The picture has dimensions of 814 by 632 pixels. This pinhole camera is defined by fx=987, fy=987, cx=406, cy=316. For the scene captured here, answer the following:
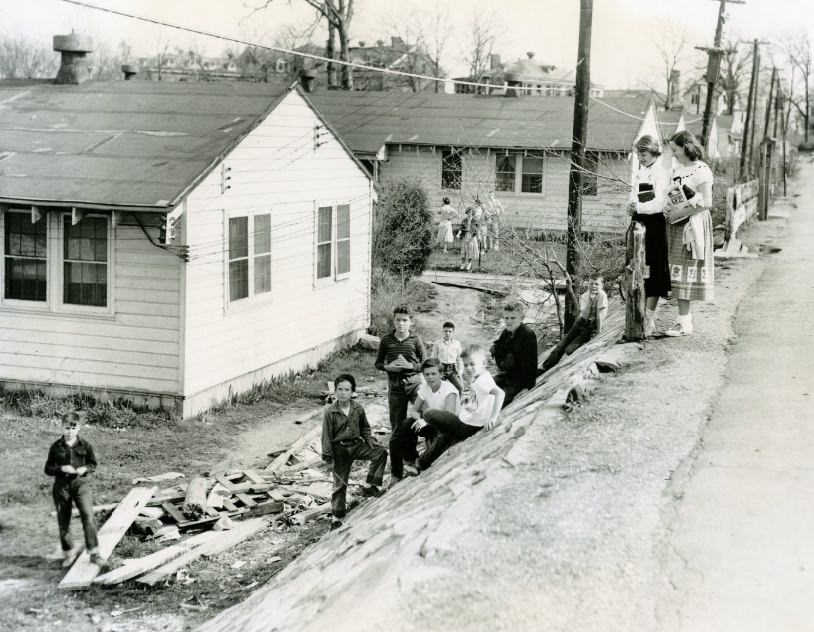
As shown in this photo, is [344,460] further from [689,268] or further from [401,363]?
[689,268]

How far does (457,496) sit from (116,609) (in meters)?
3.45

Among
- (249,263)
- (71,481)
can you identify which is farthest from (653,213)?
(249,263)

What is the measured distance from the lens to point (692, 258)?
10.2 m

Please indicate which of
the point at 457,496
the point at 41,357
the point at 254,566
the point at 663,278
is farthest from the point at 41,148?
the point at 457,496

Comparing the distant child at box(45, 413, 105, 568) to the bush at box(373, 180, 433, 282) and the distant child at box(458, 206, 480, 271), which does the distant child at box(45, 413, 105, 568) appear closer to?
the bush at box(373, 180, 433, 282)

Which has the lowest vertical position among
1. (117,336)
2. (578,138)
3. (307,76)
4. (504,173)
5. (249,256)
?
(117,336)

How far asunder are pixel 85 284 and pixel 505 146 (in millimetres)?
20906

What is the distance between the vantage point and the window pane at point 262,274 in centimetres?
1602

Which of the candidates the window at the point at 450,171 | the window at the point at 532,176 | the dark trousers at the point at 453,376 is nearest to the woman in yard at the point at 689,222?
the dark trousers at the point at 453,376

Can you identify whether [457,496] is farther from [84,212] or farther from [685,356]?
[84,212]

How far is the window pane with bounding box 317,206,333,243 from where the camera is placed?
18406 mm

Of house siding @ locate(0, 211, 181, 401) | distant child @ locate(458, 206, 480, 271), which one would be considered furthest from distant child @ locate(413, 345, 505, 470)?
distant child @ locate(458, 206, 480, 271)

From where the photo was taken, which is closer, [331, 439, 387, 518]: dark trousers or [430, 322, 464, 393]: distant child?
[331, 439, 387, 518]: dark trousers

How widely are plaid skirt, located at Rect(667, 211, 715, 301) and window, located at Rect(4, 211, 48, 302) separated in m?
9.04
